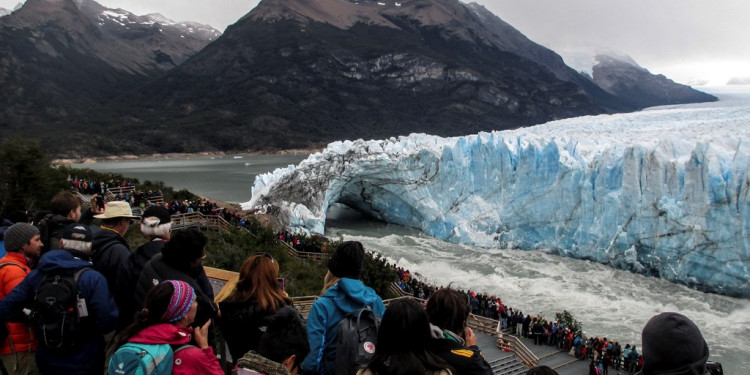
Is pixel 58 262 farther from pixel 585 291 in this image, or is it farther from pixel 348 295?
pixel 585 291

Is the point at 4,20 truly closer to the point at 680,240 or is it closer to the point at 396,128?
the point at 396,128

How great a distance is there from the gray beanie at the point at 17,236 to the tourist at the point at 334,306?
→ 1.86 metres

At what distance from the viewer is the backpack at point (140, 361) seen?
80.1 inches

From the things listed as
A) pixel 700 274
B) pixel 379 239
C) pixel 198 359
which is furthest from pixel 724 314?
Result: pixel 198 359

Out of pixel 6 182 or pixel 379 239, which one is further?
pixel 379 239

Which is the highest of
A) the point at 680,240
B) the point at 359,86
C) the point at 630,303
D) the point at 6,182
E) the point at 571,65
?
the point at 571,65

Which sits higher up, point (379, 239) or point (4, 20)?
point (4, 20)

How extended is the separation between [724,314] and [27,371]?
560 inches

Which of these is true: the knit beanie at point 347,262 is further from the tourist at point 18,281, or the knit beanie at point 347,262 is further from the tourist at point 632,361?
the tourist at point 632,361

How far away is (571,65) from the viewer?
13650cm

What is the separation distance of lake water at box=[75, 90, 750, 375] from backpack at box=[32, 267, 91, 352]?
37.0ft

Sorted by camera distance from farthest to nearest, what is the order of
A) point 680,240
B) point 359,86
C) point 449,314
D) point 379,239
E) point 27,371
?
point 359,86 → point 379,239 → point 680,240 → point 27,371 → point 449,314

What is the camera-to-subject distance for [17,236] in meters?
3.09

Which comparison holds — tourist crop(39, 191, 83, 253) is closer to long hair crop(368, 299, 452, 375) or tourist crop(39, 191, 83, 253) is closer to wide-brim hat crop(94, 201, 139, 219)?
wide-brim hat crop(94, 201, 139, 219)
